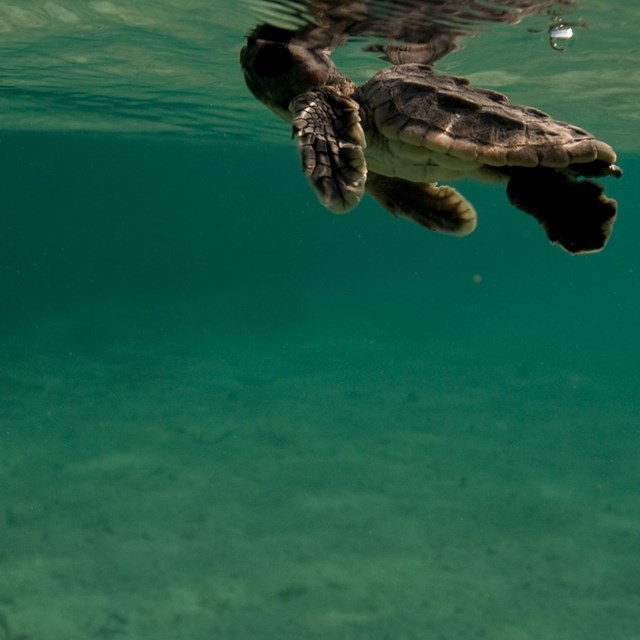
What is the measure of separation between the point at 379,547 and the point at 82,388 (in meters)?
10.4

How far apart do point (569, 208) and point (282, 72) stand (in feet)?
9.25

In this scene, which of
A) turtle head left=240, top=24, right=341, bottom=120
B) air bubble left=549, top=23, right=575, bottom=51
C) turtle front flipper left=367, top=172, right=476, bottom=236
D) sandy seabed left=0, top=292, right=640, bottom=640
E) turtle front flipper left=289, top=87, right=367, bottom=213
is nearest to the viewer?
turtle front flipper left=289, top=87, right=367, bottom=213

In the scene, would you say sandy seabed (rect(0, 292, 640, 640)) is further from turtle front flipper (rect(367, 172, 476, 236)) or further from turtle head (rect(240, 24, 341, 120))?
turtle head (rect(240, 24, 341, 120))

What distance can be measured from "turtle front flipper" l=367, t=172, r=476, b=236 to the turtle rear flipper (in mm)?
1428

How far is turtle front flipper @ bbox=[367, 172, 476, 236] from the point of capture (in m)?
6.58

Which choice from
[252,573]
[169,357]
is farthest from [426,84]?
[169,357]

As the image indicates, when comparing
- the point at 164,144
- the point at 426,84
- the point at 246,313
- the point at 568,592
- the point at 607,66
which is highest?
the point at 607,66

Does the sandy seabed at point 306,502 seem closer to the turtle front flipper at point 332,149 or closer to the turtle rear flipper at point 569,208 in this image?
the turtle rear flipper at point 569,208

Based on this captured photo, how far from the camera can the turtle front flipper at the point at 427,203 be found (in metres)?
6.58

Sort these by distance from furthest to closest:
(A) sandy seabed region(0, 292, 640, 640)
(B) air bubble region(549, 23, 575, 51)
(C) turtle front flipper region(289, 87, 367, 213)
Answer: (B) air bubble region(549, 23, 575, 51) < (A) sandy seabed region(0, 292, 640, 640) < (C) turtle front flipper region(289, 87, 367, 213)

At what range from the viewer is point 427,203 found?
22.2ft

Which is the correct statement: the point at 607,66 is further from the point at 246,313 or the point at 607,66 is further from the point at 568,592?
the point at 246,313

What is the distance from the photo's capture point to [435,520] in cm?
1103

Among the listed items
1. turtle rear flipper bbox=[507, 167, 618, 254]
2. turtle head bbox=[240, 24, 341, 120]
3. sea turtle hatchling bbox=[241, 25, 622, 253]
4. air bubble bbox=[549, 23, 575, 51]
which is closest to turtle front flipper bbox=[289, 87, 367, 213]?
sea turtle hatchling bbox=[241, 25, 622, 253]
